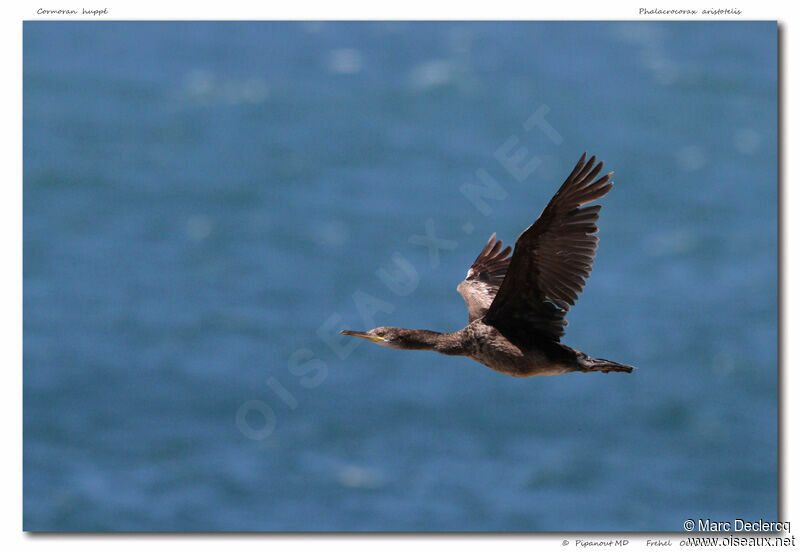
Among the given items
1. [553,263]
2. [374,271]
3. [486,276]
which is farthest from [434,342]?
[374,271]

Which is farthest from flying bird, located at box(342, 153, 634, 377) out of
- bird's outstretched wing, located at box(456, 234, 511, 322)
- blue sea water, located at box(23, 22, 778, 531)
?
blue sea water, located at box(23, 22, 778, 531)

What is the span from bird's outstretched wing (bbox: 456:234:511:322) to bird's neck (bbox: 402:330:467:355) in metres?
1.91

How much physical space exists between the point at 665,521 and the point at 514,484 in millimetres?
7791

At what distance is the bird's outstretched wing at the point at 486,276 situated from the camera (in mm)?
20734

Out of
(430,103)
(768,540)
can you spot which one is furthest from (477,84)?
(768,540)

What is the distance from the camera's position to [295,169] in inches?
3740

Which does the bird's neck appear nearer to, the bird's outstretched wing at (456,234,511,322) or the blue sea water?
the bird's outstretched wing at (456,234,511,322)

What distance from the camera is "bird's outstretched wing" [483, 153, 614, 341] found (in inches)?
714

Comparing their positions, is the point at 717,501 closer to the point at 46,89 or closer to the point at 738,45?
the point at 738,45

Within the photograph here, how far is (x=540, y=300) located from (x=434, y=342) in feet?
4.71

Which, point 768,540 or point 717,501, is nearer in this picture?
point 768,540

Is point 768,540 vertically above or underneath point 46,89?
underneath

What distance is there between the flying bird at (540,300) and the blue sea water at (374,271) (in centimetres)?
4932

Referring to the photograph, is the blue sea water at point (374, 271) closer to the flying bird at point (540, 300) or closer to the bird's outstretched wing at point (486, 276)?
the bird's outstretched wing at point (486, 276)
